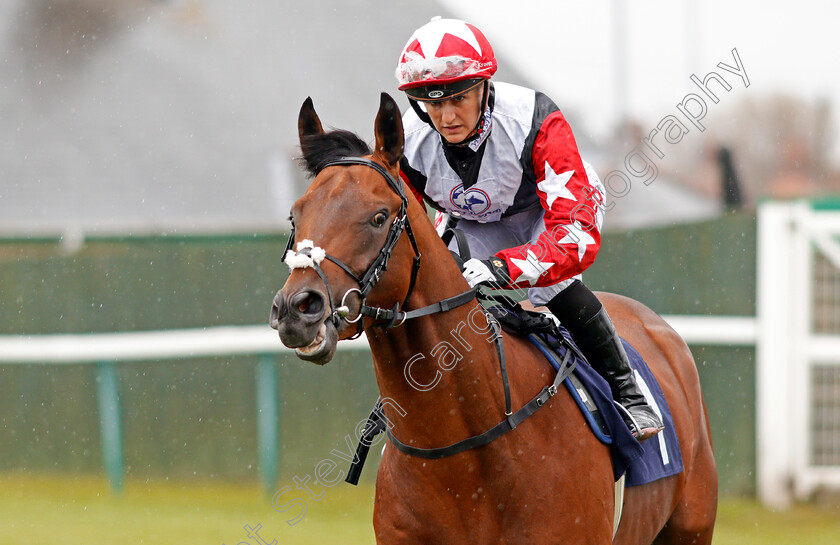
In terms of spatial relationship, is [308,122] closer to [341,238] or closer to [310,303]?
[341,238]

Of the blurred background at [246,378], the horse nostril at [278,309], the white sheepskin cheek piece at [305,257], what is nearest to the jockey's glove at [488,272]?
the white sheepskin cheek piece at [305,257]

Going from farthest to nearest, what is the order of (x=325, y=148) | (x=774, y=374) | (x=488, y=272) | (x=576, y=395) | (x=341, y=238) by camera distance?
(x=774, y=374), (x=576, y=395), (x=488, y=272), (x=325, y=148), (x=341, y=238)

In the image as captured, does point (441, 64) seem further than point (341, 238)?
Yes

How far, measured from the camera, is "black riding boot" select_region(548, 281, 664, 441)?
10.1ft

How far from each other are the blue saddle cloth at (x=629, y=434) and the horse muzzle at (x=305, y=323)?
99cm

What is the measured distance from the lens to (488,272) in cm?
265

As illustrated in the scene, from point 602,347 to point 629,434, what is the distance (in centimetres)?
31

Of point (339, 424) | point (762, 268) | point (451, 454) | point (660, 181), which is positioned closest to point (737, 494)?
point (762, 268)

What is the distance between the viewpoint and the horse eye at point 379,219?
233cm

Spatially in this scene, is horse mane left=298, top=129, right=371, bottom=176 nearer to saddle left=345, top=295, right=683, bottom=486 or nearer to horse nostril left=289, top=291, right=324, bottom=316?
horse nostril left=289, top=291, right=324, bottom=316

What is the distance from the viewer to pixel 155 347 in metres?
6.34

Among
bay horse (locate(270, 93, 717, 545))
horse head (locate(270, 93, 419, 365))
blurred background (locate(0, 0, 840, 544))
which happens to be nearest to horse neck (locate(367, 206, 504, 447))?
bay horse (locate(270, 93, 717, 545))

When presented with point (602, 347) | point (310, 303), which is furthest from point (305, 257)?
point (602, 347)

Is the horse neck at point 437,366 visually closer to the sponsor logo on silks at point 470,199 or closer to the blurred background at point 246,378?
the sponsor logo on silks at point 470,199
